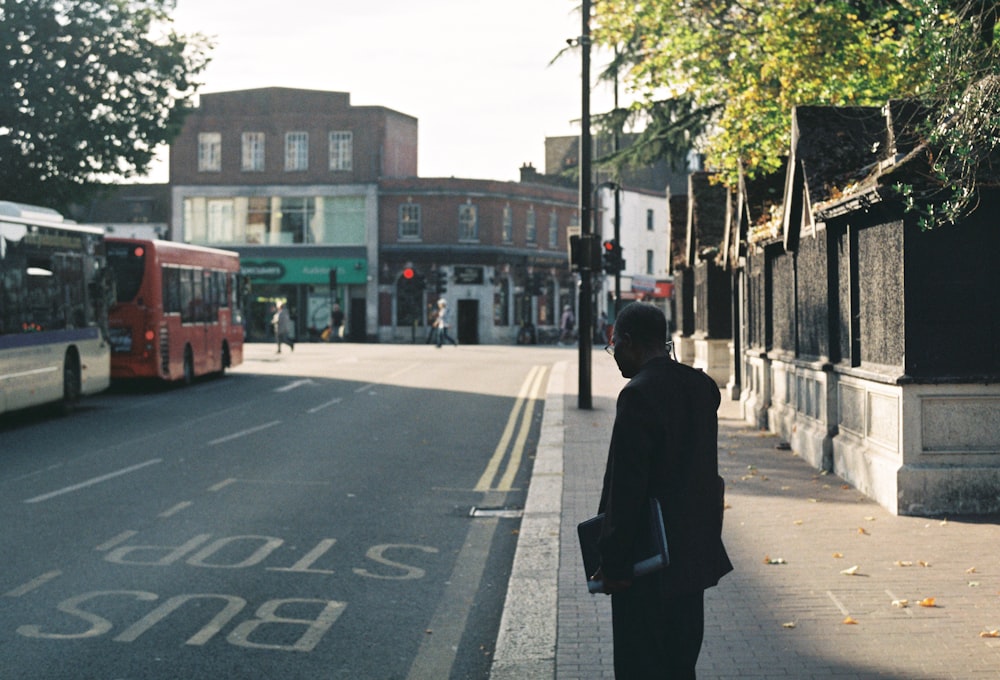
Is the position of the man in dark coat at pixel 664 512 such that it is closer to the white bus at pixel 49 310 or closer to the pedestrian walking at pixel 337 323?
the white bus at pixel 49 310

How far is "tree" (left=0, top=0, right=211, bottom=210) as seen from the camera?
27.8 metres

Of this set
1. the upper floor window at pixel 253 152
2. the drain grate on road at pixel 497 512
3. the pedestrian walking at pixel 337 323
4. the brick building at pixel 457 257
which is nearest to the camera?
the drain grate on road at pixel 497 512

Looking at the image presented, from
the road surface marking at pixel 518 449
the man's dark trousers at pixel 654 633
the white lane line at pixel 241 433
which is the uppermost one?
the man's dark trousers at pixel 654 633

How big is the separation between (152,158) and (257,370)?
629 centimetres

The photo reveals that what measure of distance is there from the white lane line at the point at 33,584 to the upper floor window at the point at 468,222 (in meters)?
61.0

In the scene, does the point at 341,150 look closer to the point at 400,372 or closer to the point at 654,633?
the point at 400,372

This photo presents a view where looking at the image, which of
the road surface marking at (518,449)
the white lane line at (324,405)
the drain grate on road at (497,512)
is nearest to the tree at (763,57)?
the road surface marking at (518,449)

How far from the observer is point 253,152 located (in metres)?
69.5

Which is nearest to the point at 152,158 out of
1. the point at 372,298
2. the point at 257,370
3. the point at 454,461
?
the point at 257,370

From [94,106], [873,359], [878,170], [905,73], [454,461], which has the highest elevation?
[94,106]

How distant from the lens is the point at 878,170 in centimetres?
1091

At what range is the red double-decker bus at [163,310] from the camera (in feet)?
81.8

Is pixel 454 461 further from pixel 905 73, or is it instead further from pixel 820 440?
pixel 905 73

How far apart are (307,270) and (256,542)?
58.9 m
